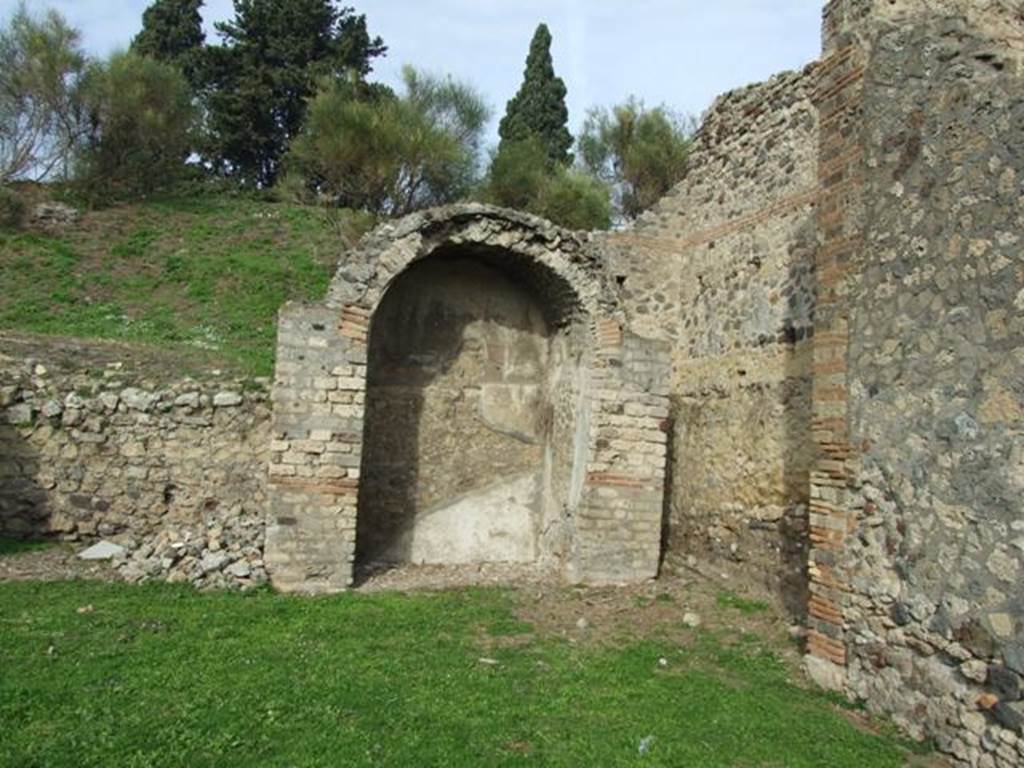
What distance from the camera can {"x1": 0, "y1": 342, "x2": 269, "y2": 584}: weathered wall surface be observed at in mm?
9578

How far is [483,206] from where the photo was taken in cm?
964

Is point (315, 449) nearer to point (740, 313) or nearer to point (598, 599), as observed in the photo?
point (598, 599)

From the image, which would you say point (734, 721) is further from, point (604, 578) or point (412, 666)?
point (604, 578)

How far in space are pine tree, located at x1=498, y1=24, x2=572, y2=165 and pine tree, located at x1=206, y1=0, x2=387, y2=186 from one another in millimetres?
5400

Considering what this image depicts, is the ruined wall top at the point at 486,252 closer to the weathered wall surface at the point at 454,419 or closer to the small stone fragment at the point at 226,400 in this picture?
the weathered wall surface at the point at 454,419

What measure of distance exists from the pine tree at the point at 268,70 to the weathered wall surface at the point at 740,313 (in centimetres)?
1918

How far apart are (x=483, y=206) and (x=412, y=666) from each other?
5.35 metres

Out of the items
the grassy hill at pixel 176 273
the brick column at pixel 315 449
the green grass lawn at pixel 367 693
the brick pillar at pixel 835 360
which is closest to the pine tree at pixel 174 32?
the grassy hill at pixel 176 273

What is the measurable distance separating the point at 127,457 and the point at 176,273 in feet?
30.2

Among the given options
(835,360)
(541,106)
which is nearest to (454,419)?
(835,360)

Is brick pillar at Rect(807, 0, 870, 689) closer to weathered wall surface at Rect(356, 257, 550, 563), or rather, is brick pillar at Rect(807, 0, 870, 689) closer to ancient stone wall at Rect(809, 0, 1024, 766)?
ancient stone wall at Rect(809, 0, 1024, 766)

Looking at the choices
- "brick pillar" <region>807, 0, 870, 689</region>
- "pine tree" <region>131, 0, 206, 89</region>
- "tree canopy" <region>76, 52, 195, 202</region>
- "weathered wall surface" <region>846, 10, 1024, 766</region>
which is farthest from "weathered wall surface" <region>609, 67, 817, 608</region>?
"pine tree" <region>131, 0, 206, 89</region>

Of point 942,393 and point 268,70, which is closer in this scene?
point 942,393

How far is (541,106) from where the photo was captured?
27094 millimetres
